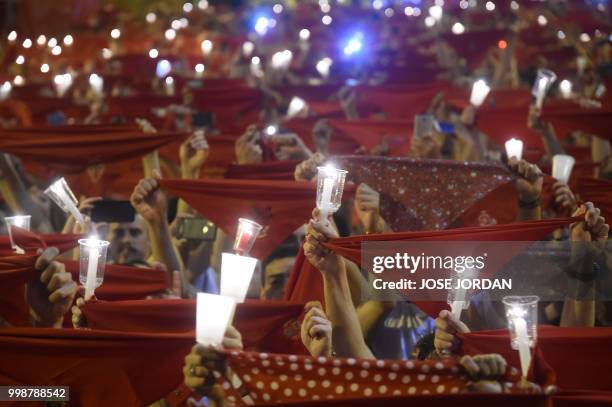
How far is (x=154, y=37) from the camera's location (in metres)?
25.2

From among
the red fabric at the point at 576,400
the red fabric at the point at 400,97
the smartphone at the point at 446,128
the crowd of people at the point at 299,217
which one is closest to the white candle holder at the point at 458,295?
the crowd of people at the point at 299,217

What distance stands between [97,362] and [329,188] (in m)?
1.29

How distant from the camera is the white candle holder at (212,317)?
3.96m

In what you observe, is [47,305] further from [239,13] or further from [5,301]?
[239,13]

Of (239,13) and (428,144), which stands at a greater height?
(239,13)

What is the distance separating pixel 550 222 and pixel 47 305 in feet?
7.78

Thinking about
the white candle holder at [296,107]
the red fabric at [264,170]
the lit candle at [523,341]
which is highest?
the white candle holder at [296,107]

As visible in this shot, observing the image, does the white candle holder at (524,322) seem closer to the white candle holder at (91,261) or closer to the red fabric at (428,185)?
the white candle holder at (91,261)

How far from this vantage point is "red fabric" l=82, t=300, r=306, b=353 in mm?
5137

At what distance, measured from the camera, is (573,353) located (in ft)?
14.9

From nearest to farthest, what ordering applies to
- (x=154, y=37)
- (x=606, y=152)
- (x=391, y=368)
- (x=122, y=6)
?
(x=391, y=368) → (x=606, y=152) → (x=154, y=37) → (x=122, y=6)

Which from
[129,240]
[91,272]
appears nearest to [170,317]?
[91,272]

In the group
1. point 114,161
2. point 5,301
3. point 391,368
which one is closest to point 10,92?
point 114,161

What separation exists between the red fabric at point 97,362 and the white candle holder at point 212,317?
73cm
